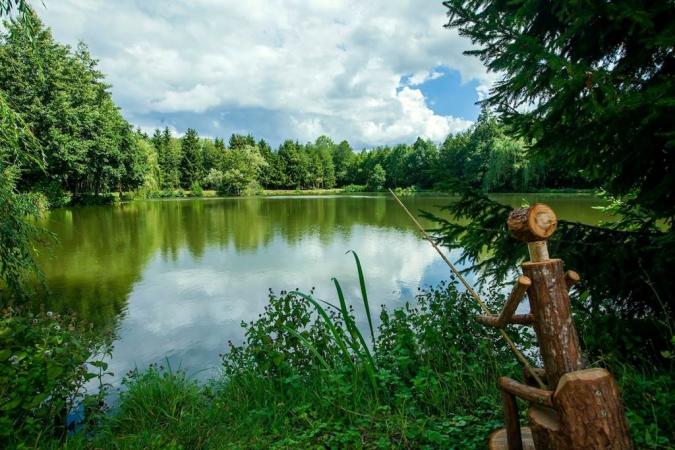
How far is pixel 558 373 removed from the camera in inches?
52.2

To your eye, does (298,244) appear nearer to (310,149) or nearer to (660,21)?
(660,21)

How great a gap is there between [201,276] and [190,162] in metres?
54.5

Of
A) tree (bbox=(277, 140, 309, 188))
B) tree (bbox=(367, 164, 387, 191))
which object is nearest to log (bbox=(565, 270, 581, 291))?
tree (bbox=(367, 164, 387, 191))

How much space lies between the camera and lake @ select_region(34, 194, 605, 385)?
5699 millimetres

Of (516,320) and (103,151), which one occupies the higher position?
(103,151)

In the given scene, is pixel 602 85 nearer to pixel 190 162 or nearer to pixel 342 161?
pixel 190 162

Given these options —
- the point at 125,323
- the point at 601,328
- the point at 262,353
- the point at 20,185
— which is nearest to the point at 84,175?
the point at 20,185

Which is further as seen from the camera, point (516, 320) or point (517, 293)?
point (516, 320)

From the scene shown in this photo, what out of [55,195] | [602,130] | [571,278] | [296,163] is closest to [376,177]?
→ [296,163]

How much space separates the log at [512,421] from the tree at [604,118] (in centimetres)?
127

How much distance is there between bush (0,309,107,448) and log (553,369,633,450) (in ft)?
8.85

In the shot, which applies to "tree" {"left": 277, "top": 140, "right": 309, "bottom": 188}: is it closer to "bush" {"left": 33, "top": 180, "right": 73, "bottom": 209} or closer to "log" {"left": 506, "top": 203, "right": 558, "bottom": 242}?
"bush" {"left": 33, "top": 180, "right": 73, "bottom": 209}

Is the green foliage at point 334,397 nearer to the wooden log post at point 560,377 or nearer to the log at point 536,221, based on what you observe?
the wooden log post at point 560,377

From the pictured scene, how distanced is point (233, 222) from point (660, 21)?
1916 centimetres
